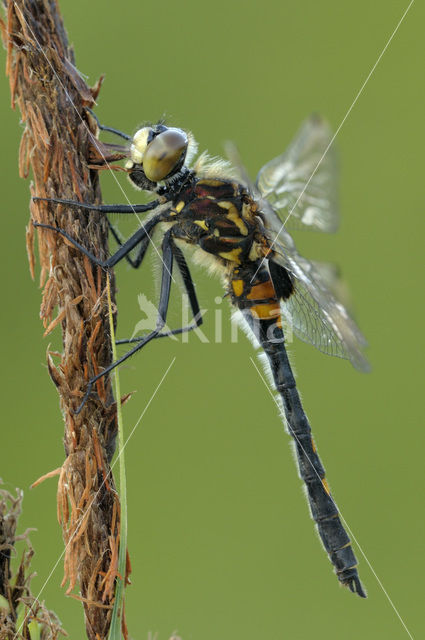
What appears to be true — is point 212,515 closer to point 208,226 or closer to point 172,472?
point 172,472

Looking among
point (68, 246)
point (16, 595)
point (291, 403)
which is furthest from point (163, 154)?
point (16, 595)

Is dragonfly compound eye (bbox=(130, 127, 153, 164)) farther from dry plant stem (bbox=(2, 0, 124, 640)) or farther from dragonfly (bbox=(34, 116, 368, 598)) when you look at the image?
dry plant stem (bbox=(2, 0, 124, 640))

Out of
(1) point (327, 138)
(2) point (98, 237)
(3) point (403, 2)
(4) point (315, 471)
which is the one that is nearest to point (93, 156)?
(2) point (98, 237)

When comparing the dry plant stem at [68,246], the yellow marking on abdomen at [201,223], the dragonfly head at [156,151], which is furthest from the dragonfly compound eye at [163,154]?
the dry plant stem at [68,246]

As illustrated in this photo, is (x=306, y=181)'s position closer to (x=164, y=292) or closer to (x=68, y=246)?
(x=164, y=292)

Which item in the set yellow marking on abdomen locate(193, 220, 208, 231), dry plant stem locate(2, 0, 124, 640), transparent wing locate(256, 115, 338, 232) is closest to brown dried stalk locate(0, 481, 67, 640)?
dry plant stem locate(2, 0, 124, 640)

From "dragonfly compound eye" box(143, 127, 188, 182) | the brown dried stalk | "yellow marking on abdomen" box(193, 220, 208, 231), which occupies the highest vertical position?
"dragonfly compound eye" box(143, 127, 188, 182)
